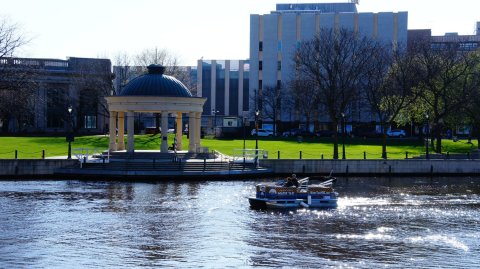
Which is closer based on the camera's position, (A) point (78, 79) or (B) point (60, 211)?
(B) point (60, 211)

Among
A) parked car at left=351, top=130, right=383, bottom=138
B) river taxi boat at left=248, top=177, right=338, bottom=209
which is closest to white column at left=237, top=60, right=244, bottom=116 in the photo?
parked car at left=351, top=130, right=383, bottom=138

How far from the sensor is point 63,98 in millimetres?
109312

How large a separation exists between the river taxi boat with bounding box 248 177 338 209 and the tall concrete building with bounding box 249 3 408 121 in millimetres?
77712

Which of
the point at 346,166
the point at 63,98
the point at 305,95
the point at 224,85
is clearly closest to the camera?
the point at 346,166

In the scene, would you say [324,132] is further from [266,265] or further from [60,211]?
[266,265]

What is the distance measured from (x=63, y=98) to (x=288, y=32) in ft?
133

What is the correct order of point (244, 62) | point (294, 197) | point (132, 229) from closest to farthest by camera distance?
point (132, 229)
point (294, 197)
point (244, 62)

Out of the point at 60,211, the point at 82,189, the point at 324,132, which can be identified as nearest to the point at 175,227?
the point at 60,211

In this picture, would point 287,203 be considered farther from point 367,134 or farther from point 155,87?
point 367,134

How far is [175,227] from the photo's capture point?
116 ft

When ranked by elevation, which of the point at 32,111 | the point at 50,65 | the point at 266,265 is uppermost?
the point at 50,65

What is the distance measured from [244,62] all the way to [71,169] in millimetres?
95999

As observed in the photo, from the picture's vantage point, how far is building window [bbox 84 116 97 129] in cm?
11670

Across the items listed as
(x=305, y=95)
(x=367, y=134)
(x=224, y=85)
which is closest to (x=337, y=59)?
(x=305, y=95)
